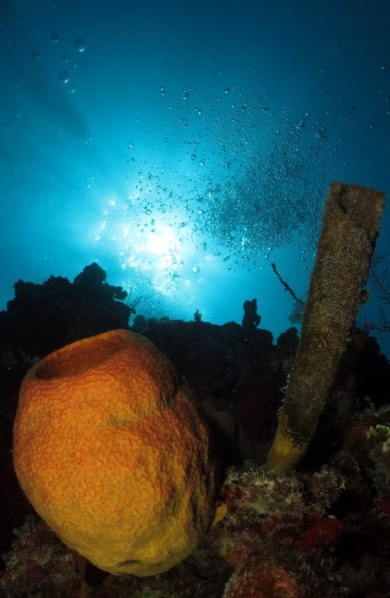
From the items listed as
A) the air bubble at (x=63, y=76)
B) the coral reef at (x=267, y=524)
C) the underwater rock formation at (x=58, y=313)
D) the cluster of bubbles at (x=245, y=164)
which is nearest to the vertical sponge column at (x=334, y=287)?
the coral reef at (x=267, y=524)

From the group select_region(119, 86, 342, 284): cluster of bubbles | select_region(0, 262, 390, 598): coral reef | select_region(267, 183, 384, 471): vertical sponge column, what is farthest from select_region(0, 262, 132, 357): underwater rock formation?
select_region(119, 86, 342, 284): cluster of bubbles

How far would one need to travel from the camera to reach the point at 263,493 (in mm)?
2822

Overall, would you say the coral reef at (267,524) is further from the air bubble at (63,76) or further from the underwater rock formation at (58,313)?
the air bubble at (63,76)

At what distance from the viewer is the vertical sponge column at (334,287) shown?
242 centimetres

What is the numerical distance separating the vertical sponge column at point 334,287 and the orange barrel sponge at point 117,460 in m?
0.90

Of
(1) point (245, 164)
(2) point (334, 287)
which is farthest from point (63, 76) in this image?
(2) point (334, 287)

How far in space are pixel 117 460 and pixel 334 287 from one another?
5.70 ft

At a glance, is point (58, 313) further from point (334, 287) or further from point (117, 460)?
point (334, 287)

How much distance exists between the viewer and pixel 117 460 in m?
2.31

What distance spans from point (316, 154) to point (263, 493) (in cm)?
3962

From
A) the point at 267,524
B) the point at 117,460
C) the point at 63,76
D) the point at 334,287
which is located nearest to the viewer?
the point at 117,460

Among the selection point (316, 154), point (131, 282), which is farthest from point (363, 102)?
point (131, 282)

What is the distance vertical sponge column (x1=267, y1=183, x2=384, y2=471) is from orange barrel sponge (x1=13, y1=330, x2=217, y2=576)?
90cm

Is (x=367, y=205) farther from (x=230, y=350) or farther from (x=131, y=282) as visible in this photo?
(x=131, y=282)
